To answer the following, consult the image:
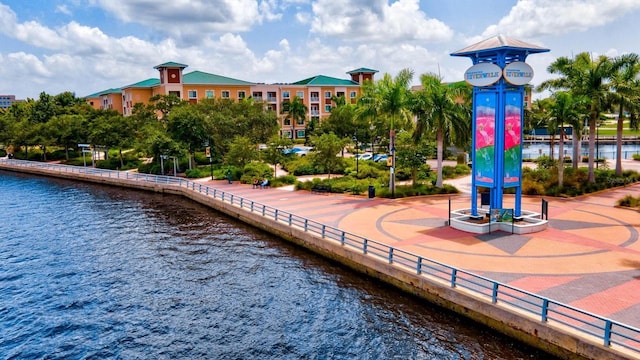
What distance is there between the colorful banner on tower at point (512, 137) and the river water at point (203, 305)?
10309mm

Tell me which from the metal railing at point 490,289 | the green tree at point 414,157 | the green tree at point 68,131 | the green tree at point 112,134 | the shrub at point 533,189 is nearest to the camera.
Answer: the metal railing at point 490,289

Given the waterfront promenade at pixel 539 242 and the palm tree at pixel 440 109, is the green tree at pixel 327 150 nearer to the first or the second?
the waterfront promenade at pixel 539 242

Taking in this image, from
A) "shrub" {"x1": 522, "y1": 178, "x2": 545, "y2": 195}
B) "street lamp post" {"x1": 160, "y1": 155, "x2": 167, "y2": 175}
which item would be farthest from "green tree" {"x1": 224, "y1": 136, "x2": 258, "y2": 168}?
"shrub" {"x1": 522, "y1": 178, "x2": 545, "y2": 195}

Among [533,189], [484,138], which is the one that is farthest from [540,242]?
[533,189]

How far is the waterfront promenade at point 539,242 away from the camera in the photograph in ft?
58.7

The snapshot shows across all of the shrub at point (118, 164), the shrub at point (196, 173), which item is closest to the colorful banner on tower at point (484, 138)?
the shrub at point (196, 173)

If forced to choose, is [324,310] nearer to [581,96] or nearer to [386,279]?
[386,279]

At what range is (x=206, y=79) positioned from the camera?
96.1 meters

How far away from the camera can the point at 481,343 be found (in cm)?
1627

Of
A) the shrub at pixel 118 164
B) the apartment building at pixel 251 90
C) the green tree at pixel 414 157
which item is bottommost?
the shrub at pixel 118 164

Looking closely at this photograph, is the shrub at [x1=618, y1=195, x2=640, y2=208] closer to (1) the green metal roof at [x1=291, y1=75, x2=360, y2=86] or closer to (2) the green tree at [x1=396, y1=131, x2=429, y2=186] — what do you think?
(2) the green tree at [x1=396, y1=131, x2=429, y2=186]

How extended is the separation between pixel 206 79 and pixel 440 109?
2707 inches

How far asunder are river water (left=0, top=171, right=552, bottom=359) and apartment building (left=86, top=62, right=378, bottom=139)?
62.7 meters

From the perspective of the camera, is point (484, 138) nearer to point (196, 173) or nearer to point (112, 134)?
point (196, 173)
